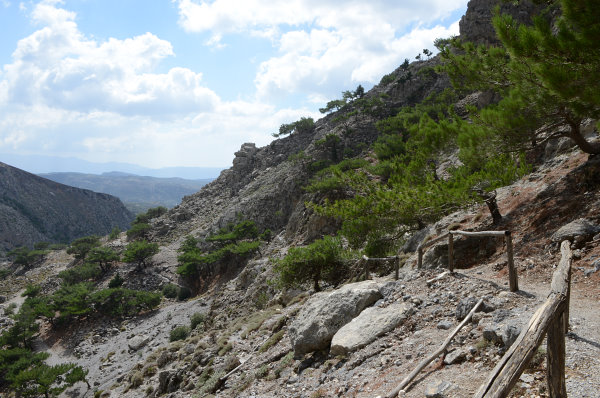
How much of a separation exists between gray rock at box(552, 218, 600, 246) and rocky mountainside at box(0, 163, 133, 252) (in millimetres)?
129139

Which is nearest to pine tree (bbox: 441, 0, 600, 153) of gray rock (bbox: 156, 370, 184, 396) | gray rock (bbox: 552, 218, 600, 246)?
gray rock (bbox: 552, 218, 600, 246)

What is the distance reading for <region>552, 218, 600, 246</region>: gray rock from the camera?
8.60 m

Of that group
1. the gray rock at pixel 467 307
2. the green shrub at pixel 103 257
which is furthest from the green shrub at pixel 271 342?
the green shrub at pixel 103 257

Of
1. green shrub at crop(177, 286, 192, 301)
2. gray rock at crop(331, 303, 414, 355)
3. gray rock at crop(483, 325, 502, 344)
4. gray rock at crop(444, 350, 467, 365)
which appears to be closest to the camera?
gray rock at crop(483, 325, 502, 344)

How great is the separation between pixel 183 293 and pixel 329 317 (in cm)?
4216

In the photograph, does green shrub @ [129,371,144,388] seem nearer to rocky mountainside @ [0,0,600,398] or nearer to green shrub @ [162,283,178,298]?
rocky mountainside @ [0,0,600,398]

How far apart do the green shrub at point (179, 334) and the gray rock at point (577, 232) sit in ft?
94.1

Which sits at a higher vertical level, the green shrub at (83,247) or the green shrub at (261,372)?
the green shrub at (261,372)

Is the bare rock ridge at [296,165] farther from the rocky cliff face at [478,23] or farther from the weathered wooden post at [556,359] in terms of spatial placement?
the weathered wooden post at [556,359]

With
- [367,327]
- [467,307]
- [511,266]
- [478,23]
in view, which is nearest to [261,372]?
[367,327]

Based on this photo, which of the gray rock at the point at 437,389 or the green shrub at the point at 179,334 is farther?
the green shrub at the point at 179,334

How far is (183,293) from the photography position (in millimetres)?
46656

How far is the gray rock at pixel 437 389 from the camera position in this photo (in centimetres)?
464

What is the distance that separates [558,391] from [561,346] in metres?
0.38
